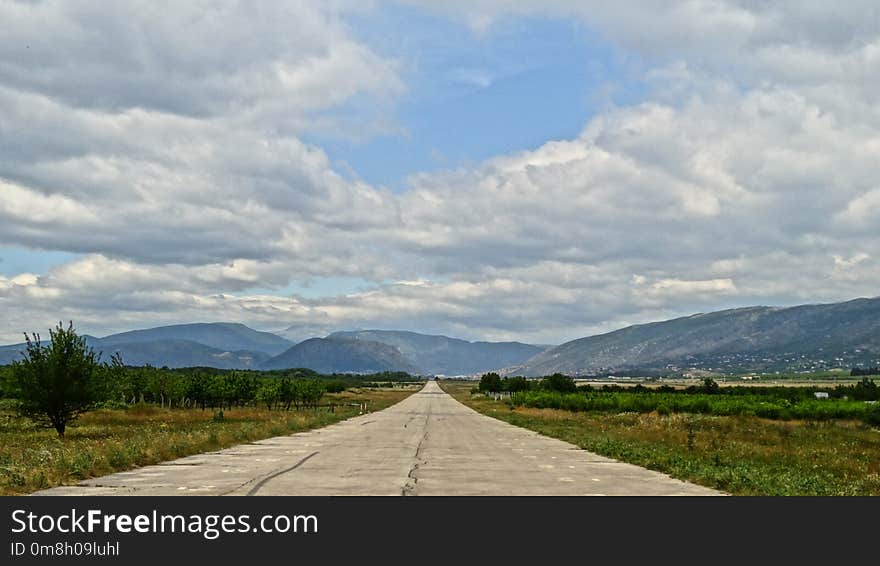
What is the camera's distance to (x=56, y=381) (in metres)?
47.7

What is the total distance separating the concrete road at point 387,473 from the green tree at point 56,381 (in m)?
16.1

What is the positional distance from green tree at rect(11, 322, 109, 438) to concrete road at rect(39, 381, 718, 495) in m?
16.1

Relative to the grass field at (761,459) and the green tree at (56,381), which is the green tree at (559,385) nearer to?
the grass field at (761,459)

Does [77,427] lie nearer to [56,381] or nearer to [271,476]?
[56,381]

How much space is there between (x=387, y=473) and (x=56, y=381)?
3185 centimetres

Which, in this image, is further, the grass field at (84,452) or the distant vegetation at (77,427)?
the distant vegetation at (77,427)

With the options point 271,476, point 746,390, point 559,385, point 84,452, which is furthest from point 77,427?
point 746,390

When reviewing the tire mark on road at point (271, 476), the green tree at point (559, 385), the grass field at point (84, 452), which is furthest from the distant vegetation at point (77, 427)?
the green tree at point (559, 385)

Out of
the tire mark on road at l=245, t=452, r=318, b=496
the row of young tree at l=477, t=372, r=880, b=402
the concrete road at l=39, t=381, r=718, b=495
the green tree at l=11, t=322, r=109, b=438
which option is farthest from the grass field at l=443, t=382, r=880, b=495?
the row of young tree at l=477, t=372, r=880, b=402

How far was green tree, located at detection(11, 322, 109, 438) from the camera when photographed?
47469 millimetres

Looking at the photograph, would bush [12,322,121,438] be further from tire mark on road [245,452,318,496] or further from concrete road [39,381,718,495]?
tire mark on road [245,452,318,496]

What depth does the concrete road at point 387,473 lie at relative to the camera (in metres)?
19.0
